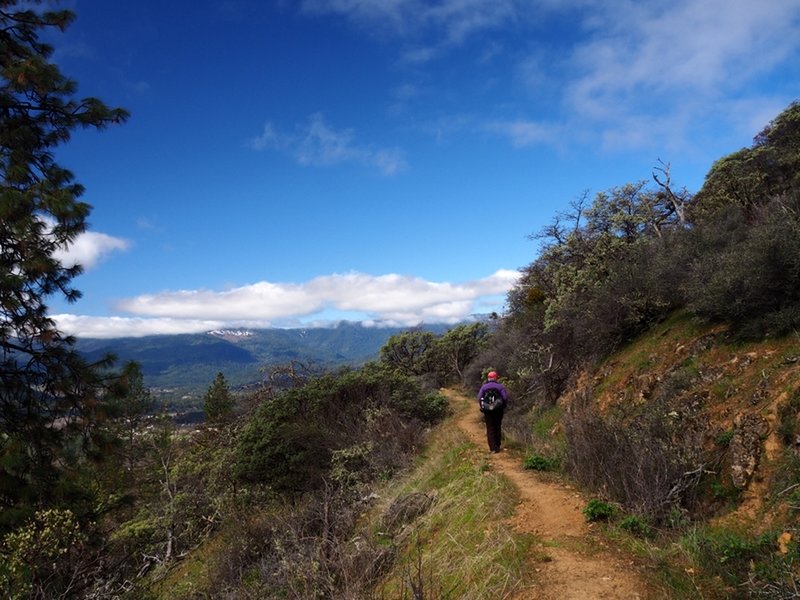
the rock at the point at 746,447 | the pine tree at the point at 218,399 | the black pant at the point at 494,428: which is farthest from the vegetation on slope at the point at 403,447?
the pine tree at the point at 218,399

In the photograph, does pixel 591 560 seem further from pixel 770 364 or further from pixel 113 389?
pixel 113 389

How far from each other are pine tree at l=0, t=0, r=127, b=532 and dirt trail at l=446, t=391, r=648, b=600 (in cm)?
727

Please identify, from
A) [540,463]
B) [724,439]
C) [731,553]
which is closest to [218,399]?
[540,463]

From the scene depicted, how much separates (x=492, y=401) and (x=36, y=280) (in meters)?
8.66

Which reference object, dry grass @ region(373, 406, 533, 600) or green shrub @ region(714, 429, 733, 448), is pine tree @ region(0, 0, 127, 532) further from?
green shrub @ region(714, 429, 733, 448)

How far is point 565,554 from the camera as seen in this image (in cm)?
502

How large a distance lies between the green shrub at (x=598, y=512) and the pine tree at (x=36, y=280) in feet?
25.9

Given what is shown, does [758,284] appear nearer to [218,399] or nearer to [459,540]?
[459,540]

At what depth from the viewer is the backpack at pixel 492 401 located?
10070mm

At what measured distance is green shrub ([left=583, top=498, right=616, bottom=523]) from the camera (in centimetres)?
582

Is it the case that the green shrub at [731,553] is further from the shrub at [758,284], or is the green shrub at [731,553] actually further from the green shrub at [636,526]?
the shrub at [758,284]

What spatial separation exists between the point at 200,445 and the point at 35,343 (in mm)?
13281

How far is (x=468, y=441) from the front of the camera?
1183cm

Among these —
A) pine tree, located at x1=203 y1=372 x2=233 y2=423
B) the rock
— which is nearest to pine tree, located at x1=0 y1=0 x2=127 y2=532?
the rock
